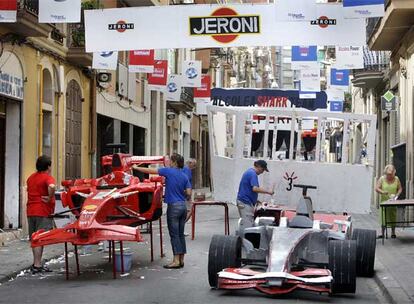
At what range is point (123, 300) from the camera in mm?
9945

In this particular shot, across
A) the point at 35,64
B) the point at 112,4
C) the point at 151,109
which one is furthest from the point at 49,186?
the point at 151,109

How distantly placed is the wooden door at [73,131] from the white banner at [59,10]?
7.80 m

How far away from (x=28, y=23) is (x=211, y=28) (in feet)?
12.8

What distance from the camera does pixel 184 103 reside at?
130ft

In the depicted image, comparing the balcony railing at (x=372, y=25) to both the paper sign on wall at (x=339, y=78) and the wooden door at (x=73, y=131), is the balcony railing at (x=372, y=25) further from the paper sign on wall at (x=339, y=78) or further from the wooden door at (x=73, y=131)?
the wooden door at (x=73, y=131)

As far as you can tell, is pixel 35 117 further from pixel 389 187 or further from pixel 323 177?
pixel 389 187

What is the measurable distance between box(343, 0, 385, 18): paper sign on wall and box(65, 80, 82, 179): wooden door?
9.84 m

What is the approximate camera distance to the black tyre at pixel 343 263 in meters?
10.0

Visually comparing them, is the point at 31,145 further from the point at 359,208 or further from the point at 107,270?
the point at 359,208

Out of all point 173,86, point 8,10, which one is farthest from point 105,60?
point 173,86

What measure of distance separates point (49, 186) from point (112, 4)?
14.8m

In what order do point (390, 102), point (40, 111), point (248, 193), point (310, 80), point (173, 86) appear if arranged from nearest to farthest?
1. point (248, 193)
2. point (40, 111)
3. point (390, 102)
4. point (310, 80)
5. point (173, 86)

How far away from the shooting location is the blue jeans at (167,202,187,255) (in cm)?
1263

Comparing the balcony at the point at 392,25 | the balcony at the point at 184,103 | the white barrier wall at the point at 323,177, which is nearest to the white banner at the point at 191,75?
the balcony at the point at 392,25
